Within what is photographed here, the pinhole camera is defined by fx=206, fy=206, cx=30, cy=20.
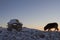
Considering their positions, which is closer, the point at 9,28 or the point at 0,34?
the point at 0,34

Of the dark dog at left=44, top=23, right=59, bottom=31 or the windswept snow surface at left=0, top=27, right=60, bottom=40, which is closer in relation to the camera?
the windswept snow surface at left=0, top=27, right=60, bottom=40

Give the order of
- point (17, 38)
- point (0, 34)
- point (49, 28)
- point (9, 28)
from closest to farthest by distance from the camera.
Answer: point (17, 38), point (0, 34), point (9, 28), point (49, 28)

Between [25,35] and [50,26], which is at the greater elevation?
[50,26]

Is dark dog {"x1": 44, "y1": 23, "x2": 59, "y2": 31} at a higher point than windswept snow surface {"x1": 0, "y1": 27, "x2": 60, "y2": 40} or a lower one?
higher

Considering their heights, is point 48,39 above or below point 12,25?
below

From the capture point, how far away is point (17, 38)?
842 inches

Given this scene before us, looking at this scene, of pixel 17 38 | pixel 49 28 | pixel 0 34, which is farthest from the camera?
pixel 49 28

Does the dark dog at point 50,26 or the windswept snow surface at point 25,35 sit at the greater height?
the dark dog at point 50,26

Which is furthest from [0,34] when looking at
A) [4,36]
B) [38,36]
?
[38,36]

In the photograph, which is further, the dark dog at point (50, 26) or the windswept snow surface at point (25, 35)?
the dark dog at point (50, 26)

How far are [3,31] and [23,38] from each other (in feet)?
10.8

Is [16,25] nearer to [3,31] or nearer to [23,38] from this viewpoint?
[3,31]

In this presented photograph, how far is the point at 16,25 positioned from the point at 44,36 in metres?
4.24

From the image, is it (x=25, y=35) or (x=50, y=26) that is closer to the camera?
(x=25, y=35)
